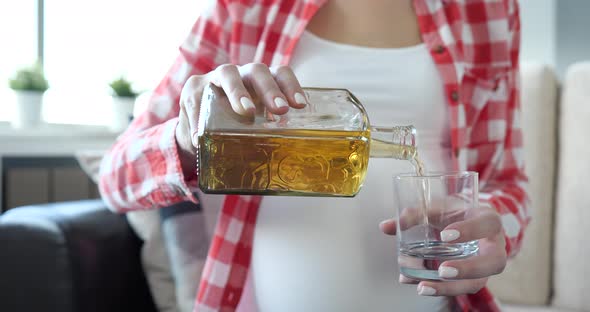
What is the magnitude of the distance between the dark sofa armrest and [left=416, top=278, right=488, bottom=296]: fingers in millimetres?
618

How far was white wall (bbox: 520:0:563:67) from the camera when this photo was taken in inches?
84.0

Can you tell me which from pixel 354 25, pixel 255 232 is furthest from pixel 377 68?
pixel 255 232

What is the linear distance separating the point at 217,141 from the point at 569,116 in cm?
136

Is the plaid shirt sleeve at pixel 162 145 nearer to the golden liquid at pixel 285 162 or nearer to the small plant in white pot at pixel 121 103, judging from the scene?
the golden liquid at pixel 285 162

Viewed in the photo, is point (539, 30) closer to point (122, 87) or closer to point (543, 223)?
point (543, 223)

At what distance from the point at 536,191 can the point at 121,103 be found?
146cm

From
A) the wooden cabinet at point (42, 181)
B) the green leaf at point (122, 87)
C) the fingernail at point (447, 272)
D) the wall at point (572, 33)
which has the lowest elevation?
the wooden cabinet at point (42, 181)

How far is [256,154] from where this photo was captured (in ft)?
2.02

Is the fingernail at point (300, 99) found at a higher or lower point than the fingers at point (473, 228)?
higher

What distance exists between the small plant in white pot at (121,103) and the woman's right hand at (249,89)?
1.75m

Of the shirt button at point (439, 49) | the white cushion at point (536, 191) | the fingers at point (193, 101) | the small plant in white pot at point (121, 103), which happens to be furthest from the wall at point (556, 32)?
the fingers at point (193, 101)

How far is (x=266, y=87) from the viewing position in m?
0.60

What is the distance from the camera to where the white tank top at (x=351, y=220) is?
919mm

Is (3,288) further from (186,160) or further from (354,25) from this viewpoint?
(354,25)
